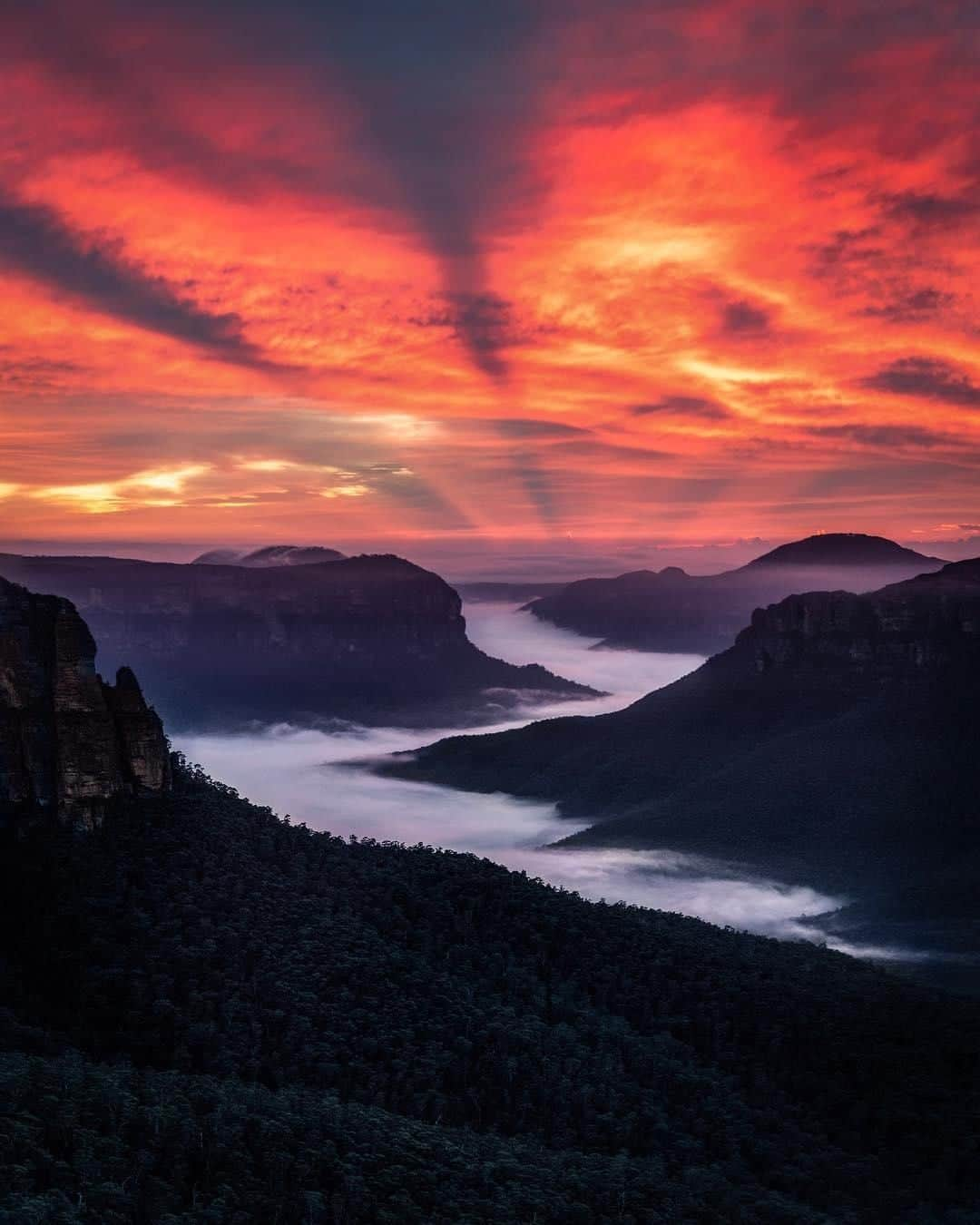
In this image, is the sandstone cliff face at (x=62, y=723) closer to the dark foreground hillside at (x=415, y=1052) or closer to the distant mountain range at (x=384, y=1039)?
the distant mountain range at (x=384, y=1039)

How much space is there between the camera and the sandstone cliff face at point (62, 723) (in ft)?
268

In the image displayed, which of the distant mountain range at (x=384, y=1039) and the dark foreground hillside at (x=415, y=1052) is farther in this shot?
the distant mountain range at (x=384, y=1039)

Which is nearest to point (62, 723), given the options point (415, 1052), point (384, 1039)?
point (384, 1039)

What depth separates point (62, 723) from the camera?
83375mm

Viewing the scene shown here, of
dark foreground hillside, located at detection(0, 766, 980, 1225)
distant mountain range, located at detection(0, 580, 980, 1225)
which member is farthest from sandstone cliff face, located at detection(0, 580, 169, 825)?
dark foreground hillside, located at detection(0, 766, 980, 1225)

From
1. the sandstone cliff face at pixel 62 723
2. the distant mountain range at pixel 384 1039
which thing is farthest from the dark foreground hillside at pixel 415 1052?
the sandstone cliff face at pixel 62 723

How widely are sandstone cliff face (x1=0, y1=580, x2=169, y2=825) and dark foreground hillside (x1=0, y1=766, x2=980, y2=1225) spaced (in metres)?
2.40

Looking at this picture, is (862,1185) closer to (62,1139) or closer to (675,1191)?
(675,1191)

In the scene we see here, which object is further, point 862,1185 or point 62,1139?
point 862,1185

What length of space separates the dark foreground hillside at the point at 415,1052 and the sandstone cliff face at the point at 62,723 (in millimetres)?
2402

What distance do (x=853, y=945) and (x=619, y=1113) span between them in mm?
74044

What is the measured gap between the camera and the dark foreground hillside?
50.2 meters

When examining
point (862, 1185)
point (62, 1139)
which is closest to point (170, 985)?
point (62, 1139)

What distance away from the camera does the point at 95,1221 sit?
42.0 meters
